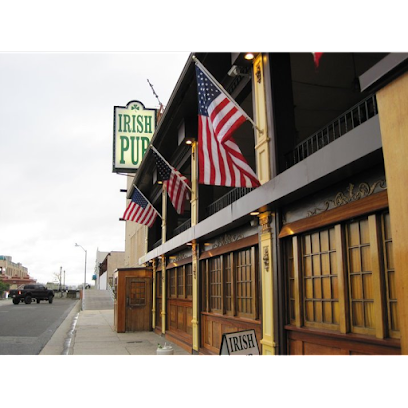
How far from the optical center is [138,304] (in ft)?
65.9

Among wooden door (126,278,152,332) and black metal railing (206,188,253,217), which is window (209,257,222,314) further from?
wooden door (126,278,152,332)

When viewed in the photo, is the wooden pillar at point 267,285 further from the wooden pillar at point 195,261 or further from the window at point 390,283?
the wooden pillar at point 195,261

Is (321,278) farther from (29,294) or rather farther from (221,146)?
(29,294)

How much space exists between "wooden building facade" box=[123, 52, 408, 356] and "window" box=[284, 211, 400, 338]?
0.05ft

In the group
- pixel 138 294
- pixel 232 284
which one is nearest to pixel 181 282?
pixel 138 294

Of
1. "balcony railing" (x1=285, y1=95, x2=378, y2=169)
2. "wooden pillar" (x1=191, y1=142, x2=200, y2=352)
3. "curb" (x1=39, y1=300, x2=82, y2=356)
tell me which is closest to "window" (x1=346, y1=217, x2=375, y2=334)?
"balcony railing" (x1=285, y1=95, x2=378, y2=169)

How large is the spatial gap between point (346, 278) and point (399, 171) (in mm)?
2360

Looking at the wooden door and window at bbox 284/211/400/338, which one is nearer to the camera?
window at bbox 284/211/400/338

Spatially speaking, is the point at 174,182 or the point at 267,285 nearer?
the point at 267,285

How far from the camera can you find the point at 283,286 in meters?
7.52

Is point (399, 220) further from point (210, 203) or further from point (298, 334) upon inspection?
point (210, 203)

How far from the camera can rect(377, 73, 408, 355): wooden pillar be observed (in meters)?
3.87

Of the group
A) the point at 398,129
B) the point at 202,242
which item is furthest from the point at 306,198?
the point at 202,242

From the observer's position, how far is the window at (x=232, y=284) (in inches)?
360
